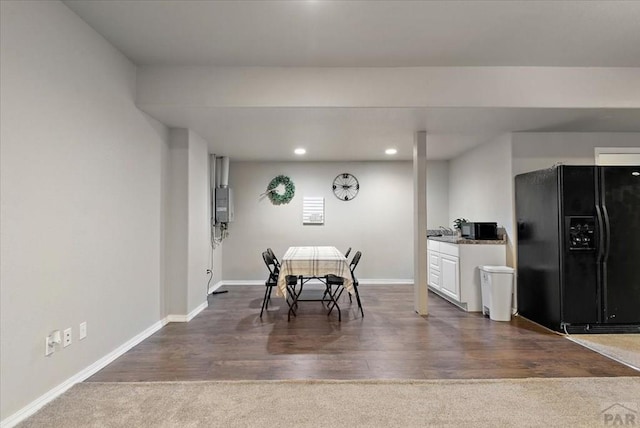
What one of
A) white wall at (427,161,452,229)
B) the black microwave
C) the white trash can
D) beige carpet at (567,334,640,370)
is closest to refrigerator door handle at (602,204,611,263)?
beige carpet at (567,334,640,370)

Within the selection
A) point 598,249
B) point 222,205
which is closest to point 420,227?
point 598,249

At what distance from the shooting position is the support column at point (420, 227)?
394 cm

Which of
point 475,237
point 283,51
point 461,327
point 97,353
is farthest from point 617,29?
point 97,353

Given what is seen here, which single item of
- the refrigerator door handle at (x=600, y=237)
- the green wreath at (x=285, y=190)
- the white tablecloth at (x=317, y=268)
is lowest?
the white tablecloth at (x=317, y=268)

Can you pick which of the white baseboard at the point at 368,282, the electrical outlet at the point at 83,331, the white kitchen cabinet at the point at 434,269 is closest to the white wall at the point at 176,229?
the electrical outlet at the point at 83,331

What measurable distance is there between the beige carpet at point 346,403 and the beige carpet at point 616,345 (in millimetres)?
465

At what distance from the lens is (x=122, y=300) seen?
9.31 ft

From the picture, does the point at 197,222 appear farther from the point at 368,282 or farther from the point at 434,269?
the point at 434,269

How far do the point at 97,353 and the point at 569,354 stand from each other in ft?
12.9

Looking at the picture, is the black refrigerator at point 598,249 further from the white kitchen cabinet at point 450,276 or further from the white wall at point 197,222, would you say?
the white wall at point 197,222

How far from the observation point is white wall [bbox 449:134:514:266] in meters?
4.07

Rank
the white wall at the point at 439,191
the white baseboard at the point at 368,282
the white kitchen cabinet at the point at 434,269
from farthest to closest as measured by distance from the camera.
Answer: the white wall at the point at 439,191 < the white baseboard at the point at 368,282 < the white kitchen cabinet at the point at 434,269

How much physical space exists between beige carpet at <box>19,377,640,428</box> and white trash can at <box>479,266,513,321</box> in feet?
4.55

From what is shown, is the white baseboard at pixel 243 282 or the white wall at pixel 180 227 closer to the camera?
the white wall at pixel 180 227
